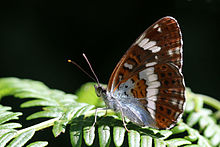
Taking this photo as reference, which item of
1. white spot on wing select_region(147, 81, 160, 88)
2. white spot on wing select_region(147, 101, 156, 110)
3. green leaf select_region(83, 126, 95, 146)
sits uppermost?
white spot on wing select_region(147, 81, 160, 88)

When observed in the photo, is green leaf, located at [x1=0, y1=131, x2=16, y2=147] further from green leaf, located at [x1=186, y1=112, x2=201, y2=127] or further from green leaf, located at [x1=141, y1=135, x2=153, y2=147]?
green leaf, located at [x1=186, y1=112, x2=201, y2=127]

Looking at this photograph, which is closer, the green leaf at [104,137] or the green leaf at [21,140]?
the green leaf at [21,140]

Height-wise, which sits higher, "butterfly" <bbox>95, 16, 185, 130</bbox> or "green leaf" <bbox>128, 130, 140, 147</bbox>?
"butterfly" <bbox>95, 16, 185, 130</bbox>

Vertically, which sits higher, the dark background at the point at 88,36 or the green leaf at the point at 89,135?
the dark background at the point at 88,36

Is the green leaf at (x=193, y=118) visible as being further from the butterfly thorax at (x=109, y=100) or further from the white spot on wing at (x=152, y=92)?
the butterfly thorax at (x=109, y=100)

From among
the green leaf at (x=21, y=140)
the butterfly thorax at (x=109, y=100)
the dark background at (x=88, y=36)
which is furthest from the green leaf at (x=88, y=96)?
the dark background at (x=88, y=36)

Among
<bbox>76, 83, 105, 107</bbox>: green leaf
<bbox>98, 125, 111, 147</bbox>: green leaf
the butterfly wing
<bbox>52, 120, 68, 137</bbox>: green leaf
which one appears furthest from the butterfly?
<bbox>76, 83, 105, 107</bbox>: green leaf

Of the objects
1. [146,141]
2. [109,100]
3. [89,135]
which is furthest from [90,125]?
[146,141]
